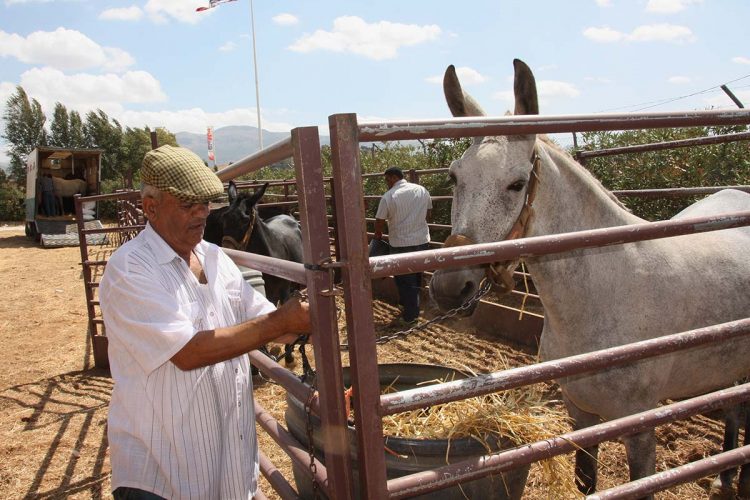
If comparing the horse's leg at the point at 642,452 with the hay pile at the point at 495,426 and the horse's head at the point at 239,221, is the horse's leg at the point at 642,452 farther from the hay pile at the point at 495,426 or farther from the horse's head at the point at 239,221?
the horse's head at the point at 239,221

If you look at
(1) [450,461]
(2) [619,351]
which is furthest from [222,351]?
(2) [619,351]

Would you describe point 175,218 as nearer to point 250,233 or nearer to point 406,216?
point 250,233

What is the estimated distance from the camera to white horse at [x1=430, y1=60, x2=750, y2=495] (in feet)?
6.98

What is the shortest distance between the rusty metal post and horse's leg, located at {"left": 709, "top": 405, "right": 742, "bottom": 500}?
2740 mm

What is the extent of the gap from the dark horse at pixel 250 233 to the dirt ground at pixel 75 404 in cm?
137

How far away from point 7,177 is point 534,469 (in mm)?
39893

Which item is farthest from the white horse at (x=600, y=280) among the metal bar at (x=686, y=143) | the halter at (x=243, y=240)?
the halter at (x=243, y=240)

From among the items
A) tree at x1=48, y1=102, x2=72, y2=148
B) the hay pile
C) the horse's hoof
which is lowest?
the horse's hoof

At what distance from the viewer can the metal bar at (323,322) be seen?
1.32 meters

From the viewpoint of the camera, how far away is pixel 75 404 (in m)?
5.04

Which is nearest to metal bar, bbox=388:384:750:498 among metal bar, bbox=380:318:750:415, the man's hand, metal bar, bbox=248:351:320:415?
metal bar, bbox=380:318:750:415

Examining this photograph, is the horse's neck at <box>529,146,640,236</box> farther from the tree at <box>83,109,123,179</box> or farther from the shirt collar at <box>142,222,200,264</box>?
the tree at <box>83,109,123,179</box>

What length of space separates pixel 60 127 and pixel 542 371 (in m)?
49.4

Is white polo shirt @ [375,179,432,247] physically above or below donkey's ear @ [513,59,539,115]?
below
